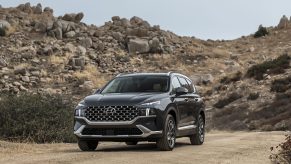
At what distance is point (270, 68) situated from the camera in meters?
50.4

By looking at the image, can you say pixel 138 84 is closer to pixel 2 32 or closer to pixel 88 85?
pixel 88 85

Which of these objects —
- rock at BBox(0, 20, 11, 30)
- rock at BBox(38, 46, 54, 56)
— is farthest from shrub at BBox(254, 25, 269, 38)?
rock at BBox(0, 20, 11, 30)

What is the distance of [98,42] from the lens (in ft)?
204

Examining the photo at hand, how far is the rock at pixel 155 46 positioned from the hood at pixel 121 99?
47.9 metres

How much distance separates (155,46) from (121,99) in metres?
48.7

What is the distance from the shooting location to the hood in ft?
46.2

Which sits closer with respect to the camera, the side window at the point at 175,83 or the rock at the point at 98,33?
the side window at the point at 175,83

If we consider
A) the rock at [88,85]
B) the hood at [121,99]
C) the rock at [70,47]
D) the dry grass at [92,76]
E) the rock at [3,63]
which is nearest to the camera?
the hood at [121,99]

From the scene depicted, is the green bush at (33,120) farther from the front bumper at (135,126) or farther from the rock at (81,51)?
the rock at (81,51)

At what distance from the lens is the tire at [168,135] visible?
1431cm

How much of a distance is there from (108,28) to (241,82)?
Result: 74.1 ft

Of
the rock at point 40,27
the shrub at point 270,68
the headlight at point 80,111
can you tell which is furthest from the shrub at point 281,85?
the headlight at point 80,111

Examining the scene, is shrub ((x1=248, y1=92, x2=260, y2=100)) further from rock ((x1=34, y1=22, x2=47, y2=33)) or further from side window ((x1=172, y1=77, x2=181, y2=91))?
side window ((x1=172, y1=77, x2=181, y2=91))

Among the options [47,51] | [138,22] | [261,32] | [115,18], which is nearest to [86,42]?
[47,51]
